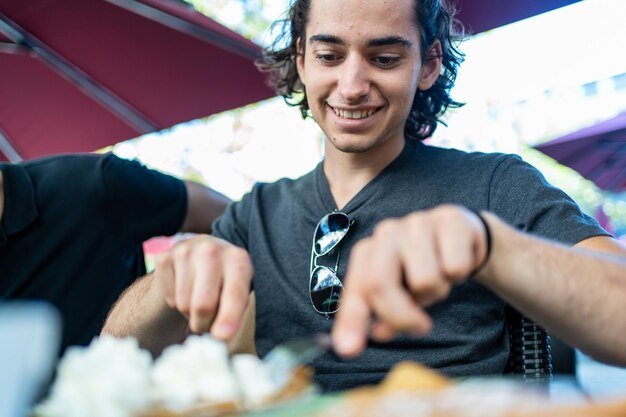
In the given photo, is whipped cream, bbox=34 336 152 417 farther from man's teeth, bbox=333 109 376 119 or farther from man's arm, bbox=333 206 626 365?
man's teeth, bbox=333 109 376 119

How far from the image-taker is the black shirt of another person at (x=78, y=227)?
74.7 inches

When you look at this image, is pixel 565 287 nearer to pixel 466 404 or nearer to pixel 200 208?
pixel 466 404

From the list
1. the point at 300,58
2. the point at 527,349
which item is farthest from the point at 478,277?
the point at 300,58

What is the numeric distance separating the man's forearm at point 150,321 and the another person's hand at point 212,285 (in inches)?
8.8

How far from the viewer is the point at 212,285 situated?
35.6 inches

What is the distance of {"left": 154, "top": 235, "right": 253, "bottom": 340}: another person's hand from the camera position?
0.87 meters

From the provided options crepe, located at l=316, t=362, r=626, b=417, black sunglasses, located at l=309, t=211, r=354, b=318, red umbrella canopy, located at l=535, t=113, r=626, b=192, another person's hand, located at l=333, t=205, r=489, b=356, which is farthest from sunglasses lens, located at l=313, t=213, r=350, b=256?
red umbrella canopy, located at l=535, t=113, r=626, b=192

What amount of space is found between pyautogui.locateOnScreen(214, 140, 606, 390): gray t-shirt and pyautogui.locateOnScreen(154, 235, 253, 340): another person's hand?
0.54m

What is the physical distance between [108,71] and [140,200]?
5.11 feet

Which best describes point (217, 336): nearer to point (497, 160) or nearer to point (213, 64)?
point (497, 160)

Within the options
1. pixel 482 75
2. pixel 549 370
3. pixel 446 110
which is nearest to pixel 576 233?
pixel 549 370

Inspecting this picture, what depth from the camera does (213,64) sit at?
308 cm

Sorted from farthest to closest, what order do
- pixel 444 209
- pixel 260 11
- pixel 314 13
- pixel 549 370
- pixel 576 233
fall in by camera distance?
pixel 260 11 < pixel 314 13 < pixel 549 370 < pixel 576 233 < pixel 444 209

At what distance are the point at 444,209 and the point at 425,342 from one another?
70 cm
